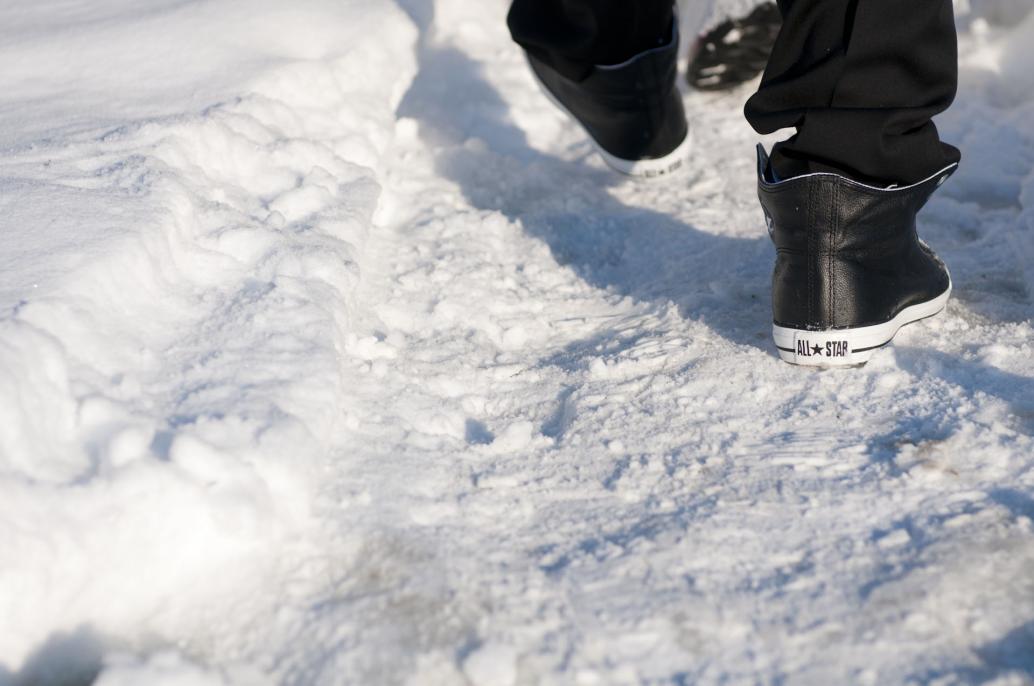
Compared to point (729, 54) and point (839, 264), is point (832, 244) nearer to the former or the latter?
point (839, 264)

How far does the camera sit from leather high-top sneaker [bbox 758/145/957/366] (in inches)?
57.9

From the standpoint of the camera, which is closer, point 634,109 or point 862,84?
point 862,84

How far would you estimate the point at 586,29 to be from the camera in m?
2.04

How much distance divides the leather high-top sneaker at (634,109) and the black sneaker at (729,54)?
18.8 inches

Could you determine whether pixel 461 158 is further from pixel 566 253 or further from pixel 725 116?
pixel 725 116

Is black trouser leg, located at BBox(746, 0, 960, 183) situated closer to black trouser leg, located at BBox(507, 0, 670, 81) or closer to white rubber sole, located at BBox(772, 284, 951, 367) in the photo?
white rubber sole, located at BBox(772, 284, 951, 367)

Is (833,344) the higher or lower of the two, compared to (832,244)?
lower

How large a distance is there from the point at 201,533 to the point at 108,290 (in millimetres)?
433

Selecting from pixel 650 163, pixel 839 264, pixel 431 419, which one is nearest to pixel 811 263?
pixel 839 264

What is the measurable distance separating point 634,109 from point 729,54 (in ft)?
2.19

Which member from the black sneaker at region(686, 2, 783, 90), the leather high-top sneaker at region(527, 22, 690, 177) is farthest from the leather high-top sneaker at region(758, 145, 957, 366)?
the black sneaker at region(686, 2, 783, 90)

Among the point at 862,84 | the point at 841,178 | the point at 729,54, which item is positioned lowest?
the point at 729,54

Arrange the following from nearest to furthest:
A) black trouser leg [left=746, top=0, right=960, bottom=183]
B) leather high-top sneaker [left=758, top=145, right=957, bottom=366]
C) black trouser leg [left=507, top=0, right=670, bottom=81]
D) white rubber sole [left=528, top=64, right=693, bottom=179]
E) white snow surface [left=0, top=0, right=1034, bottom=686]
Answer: white snow surface [left=0, top=0, right=1034, bottom=686]
black trouser leg [left=746, top=0, right=960, bottom=183]
leather high-top sneaker [left=758, top=145, right=957, bottom=366]
black trouser leg [left=507, top=0, right=670, bottom=81]
white rubber sole [left=528, top=64, right=693, bottom=179]

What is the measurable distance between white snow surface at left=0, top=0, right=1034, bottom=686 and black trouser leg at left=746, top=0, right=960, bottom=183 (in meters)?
0.34
